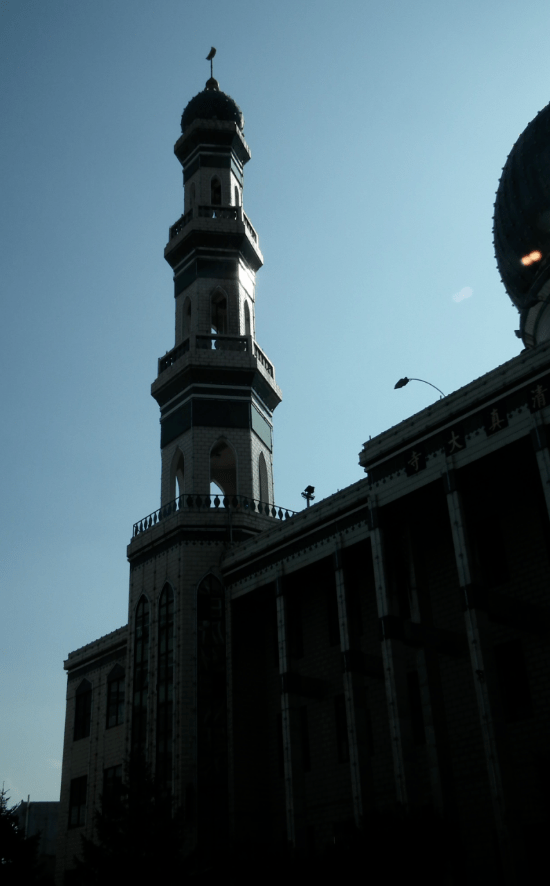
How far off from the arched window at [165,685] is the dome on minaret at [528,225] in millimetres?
17316

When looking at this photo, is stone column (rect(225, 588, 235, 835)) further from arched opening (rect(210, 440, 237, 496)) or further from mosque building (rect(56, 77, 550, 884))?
arched opening (rect(210, 440, 237, 496))

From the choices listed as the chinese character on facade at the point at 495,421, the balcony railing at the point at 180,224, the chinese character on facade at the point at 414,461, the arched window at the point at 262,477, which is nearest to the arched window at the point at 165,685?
the arched window at the point at 262,477

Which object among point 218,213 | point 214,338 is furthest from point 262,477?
point 218,213

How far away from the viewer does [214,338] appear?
39.7 metres

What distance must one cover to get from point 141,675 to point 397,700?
12671 millimetres

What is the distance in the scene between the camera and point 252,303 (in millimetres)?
43375

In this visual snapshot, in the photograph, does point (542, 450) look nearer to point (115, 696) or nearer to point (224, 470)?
point (224, 470)

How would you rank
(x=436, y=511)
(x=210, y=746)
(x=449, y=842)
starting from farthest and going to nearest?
1. (x=210, y=746)
2. (x=436, y=511)
3. (x=449, y=842)

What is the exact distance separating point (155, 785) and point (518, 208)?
23.4 meters

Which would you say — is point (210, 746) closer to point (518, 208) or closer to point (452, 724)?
point (452, 724)

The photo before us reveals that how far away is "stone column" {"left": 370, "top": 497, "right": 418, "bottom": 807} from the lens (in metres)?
24.3

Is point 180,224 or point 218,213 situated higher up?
point 180,224

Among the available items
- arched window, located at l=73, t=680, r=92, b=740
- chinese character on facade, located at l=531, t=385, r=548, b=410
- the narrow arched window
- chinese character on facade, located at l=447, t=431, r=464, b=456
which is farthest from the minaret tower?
chinese character on facade, located at l=531, t=385, r=548, b=410

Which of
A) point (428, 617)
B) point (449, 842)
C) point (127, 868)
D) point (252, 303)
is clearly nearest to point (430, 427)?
point (428, 617)
